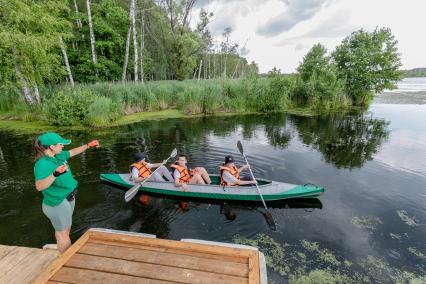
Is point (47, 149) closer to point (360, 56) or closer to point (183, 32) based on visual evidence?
point (183, 32)

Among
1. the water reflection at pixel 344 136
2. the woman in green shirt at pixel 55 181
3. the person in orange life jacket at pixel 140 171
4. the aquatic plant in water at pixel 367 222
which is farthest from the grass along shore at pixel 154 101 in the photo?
the aquatic plant in water at pixel 367 222

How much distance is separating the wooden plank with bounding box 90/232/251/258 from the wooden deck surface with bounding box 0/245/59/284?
2.43ft

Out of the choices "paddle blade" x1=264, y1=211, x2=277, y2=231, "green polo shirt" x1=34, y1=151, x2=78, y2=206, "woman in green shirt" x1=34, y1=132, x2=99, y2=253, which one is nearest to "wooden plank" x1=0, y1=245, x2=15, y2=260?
"woman in green shirt" x1=34, y1=132, x2=99, y2=253

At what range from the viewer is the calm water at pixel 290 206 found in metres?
4.54

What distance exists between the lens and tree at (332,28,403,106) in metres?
22.0

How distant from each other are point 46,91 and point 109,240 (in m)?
15.3

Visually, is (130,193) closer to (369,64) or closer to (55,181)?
(55,181)

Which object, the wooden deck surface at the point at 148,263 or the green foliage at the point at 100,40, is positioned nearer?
the wooden deck surface at the point at 148,263

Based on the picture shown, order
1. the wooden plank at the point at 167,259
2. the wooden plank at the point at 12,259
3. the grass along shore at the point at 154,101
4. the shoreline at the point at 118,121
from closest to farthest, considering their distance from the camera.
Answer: the wooden plank at the point at 167,259 < the wooden plank at the point at 12,259 < the shoreline at the point at 118,121 < the grass along shore at the point at 154,101

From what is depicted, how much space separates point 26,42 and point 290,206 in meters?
14.2

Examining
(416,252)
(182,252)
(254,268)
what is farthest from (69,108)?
(416,252)

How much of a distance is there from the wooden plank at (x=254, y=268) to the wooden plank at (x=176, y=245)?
8 cm

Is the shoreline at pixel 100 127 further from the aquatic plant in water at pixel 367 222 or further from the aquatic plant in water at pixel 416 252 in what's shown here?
the aquatic plant in water at pixel 416 252

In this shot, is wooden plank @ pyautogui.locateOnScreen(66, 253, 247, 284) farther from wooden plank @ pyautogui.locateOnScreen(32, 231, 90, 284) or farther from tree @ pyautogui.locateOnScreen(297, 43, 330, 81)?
tree @ pyautogui.locateOnScreen(297, 43, 330, 81)
